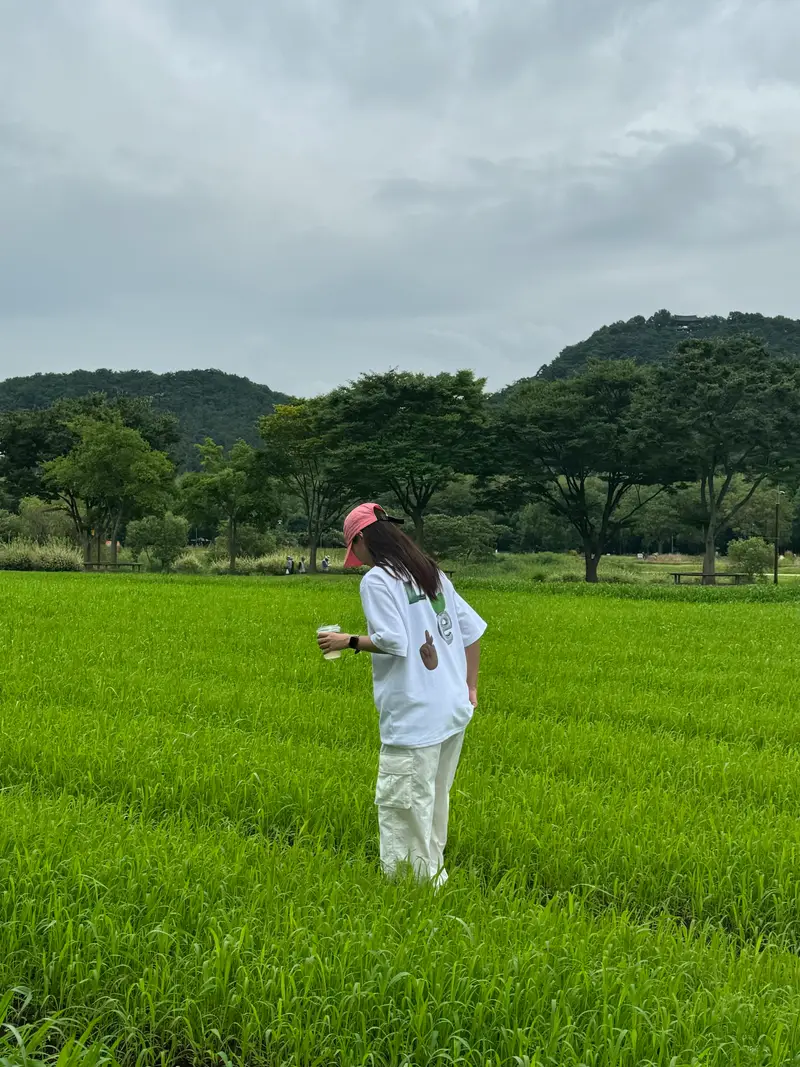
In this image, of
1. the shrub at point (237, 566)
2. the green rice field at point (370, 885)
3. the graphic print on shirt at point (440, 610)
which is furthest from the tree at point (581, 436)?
the graphic print on shirt at point (440, 610)

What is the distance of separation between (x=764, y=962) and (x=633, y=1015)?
840 millimetres

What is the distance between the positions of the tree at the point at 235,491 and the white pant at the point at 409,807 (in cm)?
3086

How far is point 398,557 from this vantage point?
2.88 meters

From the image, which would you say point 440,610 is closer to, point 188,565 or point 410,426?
point 410,426

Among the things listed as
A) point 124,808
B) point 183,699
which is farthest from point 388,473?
point 124,808

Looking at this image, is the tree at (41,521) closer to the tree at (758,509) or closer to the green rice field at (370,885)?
the green rice field at (370,885)

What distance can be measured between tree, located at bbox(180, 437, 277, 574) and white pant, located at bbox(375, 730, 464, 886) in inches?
1215

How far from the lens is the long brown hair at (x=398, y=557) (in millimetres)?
2879

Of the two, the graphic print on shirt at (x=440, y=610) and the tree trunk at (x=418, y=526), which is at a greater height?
the tree trunk at (x=418, y=526)

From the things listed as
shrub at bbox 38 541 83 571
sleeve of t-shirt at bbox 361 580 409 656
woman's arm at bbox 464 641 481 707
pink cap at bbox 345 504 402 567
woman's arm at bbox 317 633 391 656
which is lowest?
shrub at bbox 38 541 83 571

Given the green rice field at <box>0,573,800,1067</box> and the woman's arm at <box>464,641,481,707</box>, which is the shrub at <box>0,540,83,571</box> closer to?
the green rice field at <box>0,573,800,1067</box>

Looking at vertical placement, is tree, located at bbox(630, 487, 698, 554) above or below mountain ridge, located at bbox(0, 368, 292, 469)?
below

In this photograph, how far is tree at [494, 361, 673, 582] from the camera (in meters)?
27.3

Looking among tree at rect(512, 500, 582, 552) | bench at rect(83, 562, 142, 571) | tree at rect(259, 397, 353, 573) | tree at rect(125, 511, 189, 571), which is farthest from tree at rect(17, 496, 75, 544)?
tree at rect(512, 500, 582, 552)
